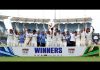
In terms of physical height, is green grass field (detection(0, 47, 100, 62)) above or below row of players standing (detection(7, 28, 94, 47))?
below

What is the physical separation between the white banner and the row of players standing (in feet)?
0.49

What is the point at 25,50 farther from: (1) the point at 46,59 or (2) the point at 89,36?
(2) the point at 89,36

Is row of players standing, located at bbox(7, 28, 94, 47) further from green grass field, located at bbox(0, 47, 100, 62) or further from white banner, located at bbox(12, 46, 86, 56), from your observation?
green grass field, located at bbox(0, 47, 100, 62)

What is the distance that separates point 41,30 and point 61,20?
0.84 metres

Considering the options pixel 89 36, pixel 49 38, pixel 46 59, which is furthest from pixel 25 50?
pixel 89 36

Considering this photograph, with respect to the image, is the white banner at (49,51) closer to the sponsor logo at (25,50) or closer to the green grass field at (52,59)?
the sponsor logo at (25,50)

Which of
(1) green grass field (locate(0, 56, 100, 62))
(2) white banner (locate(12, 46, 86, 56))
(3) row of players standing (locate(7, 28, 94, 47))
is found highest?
(3) row of players standing (locate(7, 28, 94, 47))

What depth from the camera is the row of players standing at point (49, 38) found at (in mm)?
15336

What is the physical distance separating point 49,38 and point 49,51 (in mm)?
490

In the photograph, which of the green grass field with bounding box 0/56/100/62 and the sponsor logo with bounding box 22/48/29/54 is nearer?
the green grass field with bounding box 0/56/100/62

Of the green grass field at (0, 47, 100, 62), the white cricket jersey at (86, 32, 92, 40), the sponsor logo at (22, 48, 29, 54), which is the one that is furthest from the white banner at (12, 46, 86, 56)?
the white cricket jersey at (86, 32, 92, 40)

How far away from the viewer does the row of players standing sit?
604 inches

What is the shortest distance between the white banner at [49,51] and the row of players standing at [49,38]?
0.15 metres

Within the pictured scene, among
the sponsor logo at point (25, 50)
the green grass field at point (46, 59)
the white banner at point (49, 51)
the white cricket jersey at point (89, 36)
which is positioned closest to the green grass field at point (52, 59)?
the green grass field at point (46, 59)
